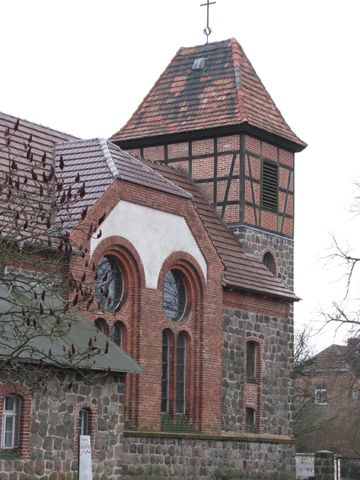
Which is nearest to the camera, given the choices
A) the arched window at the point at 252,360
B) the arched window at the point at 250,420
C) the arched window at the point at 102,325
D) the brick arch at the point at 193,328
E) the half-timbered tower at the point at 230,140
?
the arched window at the point at 102,325

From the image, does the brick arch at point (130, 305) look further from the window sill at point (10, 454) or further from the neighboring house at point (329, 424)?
the neighboring house at point (329, 424)

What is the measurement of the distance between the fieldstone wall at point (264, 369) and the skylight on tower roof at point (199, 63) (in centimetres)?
925

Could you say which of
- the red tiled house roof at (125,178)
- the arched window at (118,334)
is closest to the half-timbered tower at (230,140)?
the red tiled house roof at (125,178)

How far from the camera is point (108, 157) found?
3444 centimetres

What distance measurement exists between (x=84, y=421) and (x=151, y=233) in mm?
6654

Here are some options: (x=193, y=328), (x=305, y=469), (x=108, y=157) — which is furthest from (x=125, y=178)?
(x=305, y=469)

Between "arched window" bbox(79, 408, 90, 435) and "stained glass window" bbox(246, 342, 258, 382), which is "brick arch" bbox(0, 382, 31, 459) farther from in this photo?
"stained glass window" bbox(246, 342, 258, 382)

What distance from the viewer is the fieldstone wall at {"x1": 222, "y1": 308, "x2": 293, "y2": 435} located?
3691 centimetres

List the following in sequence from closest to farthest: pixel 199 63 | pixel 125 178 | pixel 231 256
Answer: pixel 125 178, pixel 231 256, pixel 199 63

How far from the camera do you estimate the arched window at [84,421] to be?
1147 inches

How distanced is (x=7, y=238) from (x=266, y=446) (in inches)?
802

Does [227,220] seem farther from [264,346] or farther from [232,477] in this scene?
[232,477]

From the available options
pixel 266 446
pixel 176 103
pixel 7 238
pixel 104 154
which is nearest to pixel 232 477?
pixel 266 446

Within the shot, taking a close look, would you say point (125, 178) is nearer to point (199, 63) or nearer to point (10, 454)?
point (10, 454)
